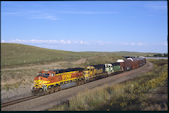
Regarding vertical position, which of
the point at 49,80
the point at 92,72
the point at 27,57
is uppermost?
the point at 27,57

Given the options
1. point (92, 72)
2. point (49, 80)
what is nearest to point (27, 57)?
point (92, 72)

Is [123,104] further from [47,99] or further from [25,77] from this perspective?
[25,77]

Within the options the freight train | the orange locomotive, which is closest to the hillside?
the freight train

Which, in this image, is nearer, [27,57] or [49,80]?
[49,80]

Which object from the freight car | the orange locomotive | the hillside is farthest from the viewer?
the hillside


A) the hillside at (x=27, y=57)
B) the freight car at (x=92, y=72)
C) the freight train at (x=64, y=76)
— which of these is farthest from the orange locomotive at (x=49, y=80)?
the hillside at (x=27, y=57)

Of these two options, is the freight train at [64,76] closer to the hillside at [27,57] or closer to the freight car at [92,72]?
the freight car at [92,72]

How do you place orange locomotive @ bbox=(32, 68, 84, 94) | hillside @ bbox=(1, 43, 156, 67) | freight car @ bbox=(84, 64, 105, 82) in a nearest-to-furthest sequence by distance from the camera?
orange locomotive @ bbox=(32, 68, 84, 94) → freight car @ bbox=(84, 64, 105, 82) → hillside @ bbox=(1, 43, 156, 67)

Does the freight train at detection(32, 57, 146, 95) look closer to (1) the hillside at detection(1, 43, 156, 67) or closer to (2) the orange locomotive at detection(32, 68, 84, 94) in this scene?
(2) the orange locomotive at detection(32, 68, 84, 94)

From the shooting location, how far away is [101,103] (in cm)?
1452

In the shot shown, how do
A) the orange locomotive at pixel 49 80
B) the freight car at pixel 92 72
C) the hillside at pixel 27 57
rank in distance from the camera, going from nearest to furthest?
the orange locomotive at pixel 49 80 → the freight car at pixel 92 72 → the hillside at pixel 27 57

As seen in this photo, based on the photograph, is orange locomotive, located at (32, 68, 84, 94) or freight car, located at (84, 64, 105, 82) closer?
orange locomotive, located at (32, 68, 84, 94)

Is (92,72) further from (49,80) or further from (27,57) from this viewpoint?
(27,57)

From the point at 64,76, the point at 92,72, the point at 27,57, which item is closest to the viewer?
the point at 64,76
